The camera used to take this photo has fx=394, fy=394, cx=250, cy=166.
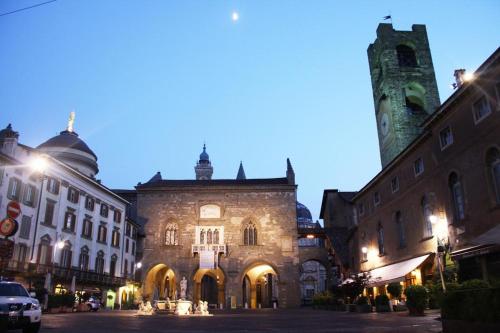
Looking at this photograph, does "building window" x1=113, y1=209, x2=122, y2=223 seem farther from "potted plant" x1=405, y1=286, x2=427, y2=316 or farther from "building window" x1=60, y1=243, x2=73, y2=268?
"potted plant" x1=405, y1=286, x2=427, y2=316

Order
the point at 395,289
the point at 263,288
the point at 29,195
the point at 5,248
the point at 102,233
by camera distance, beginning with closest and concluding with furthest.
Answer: the point at 5,248
the point at 395,289
the point at 29,195
the point at 102,233
the point at 263,288

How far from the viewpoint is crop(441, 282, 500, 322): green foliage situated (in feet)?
23.3

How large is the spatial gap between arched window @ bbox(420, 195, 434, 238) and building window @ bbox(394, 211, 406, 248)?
3.25m

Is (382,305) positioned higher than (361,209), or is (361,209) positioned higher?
(361,209)

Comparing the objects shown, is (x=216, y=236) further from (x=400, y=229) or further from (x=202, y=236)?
(x=400, y=229)

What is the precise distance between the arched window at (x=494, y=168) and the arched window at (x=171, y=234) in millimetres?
32556

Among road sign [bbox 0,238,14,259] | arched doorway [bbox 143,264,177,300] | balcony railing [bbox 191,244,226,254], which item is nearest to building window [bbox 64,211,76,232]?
arched doorway [bbox 143,264,177,300]

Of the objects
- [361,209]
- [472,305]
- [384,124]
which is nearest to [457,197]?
[472,305]

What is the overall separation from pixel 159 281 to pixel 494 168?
3787cm

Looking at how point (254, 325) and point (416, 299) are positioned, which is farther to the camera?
point (416, 299)

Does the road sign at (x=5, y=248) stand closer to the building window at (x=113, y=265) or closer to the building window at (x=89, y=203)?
the building window at (x=89, y=203)

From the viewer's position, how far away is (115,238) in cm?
4256

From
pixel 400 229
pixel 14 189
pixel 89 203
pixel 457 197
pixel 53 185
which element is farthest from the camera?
pixel 89 203

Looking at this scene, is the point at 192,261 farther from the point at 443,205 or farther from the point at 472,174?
the point at 472,174
